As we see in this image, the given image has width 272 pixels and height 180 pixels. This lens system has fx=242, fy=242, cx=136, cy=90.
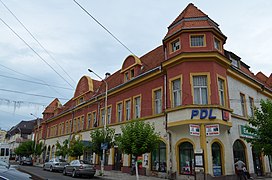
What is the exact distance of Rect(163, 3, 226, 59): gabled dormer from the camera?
1873 centimetres

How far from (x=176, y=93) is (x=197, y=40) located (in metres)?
4.50

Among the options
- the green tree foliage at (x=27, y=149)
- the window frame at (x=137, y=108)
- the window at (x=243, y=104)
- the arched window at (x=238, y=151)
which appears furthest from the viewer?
the green tree foliage at (x=27, y=149)

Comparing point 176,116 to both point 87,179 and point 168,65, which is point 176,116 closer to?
point 168,65

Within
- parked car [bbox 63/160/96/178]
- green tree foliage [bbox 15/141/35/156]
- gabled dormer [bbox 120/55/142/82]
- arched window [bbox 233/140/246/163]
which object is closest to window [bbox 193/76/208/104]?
arched window [bbox 233/140/246/163]

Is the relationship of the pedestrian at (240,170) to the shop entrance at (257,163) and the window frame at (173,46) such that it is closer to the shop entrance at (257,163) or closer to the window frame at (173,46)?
the shop entrance at (257,163)

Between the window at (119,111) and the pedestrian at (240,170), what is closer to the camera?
the pedestrian at (240,170)

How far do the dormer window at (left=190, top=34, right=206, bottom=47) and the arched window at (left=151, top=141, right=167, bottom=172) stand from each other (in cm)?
837

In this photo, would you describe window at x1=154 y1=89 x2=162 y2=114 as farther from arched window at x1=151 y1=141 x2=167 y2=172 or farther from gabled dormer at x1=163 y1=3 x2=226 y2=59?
gabled dormer at x1=163 y1=3 x2=226 y2=59

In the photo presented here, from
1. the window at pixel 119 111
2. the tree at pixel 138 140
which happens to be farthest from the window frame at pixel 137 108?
the tree at pixel 138 140

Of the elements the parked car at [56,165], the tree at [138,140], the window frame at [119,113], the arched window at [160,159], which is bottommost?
the parked car at [56,165]

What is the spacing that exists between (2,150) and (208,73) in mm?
22977

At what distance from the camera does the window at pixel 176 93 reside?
18.9 m

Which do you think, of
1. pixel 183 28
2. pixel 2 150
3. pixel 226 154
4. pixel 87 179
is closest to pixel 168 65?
pixel 183 28

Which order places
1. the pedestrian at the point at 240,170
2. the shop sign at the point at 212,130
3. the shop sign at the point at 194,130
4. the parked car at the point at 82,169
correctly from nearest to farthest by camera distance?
the shop sign at the point at 212,130 < the shop sign at the point at 194,130 < the pedestrian at the point at 240,170 < the parked car at the point at 82,169
